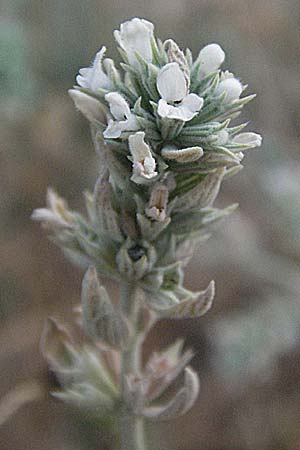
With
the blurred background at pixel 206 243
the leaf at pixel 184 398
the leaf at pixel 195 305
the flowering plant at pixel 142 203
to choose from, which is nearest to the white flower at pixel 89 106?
the flowering plant at pixel 142 203

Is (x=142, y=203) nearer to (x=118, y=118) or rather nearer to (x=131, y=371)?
(x=118, y=118)

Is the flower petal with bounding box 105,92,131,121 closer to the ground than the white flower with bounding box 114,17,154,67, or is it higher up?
closer to the ground

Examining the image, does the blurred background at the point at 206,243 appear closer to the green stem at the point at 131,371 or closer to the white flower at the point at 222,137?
the green stem at the point at 131,371

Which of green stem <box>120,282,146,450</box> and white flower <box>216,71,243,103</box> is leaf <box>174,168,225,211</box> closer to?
white flower <box>216,71,243,103</box>

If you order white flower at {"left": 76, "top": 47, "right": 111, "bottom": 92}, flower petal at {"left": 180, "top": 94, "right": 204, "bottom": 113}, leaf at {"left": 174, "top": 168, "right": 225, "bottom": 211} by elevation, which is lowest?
leaf at {"left": 174, "top": 168, "right": 225, "bottom": 211}

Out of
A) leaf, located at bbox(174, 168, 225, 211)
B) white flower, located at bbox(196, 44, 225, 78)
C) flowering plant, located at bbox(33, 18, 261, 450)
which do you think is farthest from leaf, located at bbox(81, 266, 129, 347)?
white flower, located at bbox(196, 44, 225, 78)

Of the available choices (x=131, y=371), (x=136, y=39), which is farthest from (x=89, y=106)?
(x=131, y=371)

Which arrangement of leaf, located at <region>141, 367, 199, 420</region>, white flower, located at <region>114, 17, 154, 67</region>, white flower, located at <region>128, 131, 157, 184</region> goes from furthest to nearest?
leaf, located at <region>141, 367, 199, 420</region>
white flower, located at <region>114, 17, 154, 67</region>
white flower, located at <region>128, 131, 157, 184</region>

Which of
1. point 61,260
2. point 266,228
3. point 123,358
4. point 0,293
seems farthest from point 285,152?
point 123,358
